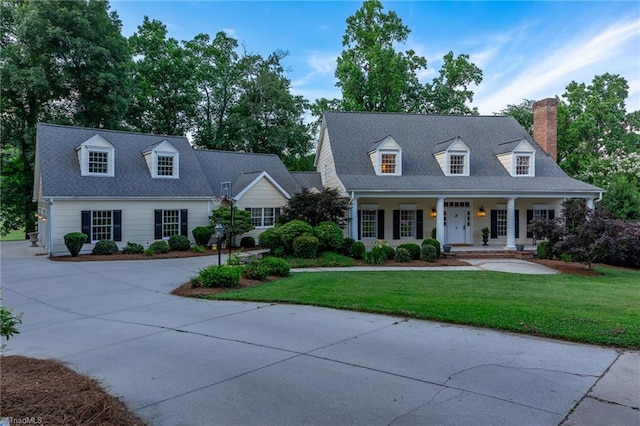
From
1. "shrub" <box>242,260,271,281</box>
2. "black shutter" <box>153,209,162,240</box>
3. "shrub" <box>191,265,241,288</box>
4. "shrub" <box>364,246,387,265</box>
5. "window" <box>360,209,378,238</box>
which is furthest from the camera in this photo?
"window" <box>360,209,378,238</box>

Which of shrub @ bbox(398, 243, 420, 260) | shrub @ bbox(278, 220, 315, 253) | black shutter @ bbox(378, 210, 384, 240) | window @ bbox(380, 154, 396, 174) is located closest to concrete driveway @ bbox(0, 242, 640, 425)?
shrub @ bbox(278, 220, 315, 253)

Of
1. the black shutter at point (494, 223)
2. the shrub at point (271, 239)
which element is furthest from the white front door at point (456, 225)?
the shrub at point (271, 239)

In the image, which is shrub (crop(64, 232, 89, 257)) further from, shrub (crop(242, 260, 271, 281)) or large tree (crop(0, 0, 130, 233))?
large tree (crop(0, 0, 130, 233))

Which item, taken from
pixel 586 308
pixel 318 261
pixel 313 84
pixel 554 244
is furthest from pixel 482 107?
pixel 586 308

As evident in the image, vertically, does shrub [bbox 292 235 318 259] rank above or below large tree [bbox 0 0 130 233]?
below

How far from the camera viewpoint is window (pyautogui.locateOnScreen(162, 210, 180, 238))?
66.6 feet

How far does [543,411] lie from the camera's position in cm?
392

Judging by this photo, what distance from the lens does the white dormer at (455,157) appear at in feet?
68.2

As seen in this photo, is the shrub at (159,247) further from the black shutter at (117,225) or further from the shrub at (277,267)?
the shrub at (277,267)

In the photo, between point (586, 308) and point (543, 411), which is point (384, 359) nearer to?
point (543, 411)

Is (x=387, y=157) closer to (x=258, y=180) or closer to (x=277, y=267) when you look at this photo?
(x=258, y=180)

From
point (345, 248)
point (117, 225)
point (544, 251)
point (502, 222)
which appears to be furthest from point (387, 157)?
point (117, 225)

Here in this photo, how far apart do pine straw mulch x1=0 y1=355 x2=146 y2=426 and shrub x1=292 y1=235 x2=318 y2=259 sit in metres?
11.4

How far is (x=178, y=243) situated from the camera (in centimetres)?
1928
